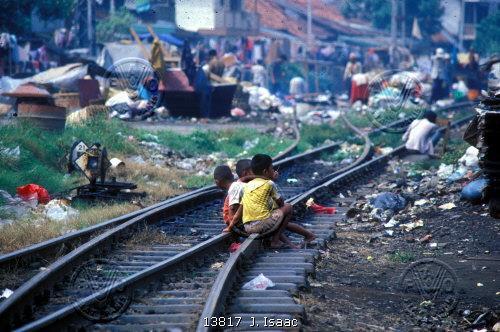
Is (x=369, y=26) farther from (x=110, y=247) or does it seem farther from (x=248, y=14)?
(x=110, y=247)

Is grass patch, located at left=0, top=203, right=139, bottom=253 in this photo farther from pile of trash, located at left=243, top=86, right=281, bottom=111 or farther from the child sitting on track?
pile of trash, located at left=243, top=86, right=281, bottom=111

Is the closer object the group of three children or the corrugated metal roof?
the group of three children

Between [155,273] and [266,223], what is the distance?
1.93m

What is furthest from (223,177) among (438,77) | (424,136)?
(438,77)

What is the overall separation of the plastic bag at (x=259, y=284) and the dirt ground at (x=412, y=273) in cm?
32

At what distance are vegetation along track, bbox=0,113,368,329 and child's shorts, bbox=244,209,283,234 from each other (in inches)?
14.9

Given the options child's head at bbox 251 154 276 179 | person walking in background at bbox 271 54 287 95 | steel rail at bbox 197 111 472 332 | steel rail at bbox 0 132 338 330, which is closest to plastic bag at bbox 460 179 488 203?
steel rail at bbox 197 111 472 332

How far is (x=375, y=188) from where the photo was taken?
1448 centimetres

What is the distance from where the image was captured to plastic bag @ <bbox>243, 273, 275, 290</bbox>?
284 inches

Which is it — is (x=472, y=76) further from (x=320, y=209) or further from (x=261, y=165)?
(x=261, y=165)

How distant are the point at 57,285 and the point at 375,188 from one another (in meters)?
8.32

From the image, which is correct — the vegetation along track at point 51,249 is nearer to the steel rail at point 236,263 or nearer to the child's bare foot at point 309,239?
the steel rail at point 236,263

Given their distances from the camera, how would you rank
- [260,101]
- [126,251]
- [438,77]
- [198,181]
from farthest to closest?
[438,77] → [260,101] → [198,181] → [126,251]

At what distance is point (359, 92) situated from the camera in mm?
31625
